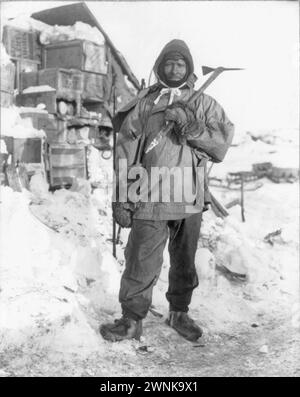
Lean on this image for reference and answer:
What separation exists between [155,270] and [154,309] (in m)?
0.89

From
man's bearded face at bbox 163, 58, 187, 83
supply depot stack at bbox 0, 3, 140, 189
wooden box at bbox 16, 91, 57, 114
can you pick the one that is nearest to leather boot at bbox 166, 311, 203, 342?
man's bearded face at bbox 163, 58, 187, 83

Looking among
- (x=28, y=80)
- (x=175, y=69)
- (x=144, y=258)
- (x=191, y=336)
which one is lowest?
(x=191, y=336)

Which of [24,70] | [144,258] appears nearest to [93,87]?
[24,70]

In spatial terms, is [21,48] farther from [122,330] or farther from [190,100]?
[122,330]

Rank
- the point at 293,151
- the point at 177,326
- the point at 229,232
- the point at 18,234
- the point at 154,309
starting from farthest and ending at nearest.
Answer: the point at 293,151, the point at 229,232, the point at 18,234, the point at 154,309, the point at 177,326

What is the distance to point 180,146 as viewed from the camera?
133 inches

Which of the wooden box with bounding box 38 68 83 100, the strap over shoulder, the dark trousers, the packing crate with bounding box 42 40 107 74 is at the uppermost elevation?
the packing crate with bounding box 42 40 107 74

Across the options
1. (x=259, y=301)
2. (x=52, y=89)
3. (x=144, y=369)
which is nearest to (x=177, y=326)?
(x=144, y=369)

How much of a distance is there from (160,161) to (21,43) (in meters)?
11.8

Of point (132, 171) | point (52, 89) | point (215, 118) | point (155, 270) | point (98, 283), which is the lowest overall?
point (98, 283)

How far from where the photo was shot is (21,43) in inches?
525

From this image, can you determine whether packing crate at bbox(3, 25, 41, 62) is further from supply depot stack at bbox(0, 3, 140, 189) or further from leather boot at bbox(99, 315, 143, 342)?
leather boot at bbox(99, 315, 143, 342)

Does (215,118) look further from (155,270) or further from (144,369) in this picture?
(144,369)

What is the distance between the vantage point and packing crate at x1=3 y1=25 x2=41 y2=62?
13048mm
